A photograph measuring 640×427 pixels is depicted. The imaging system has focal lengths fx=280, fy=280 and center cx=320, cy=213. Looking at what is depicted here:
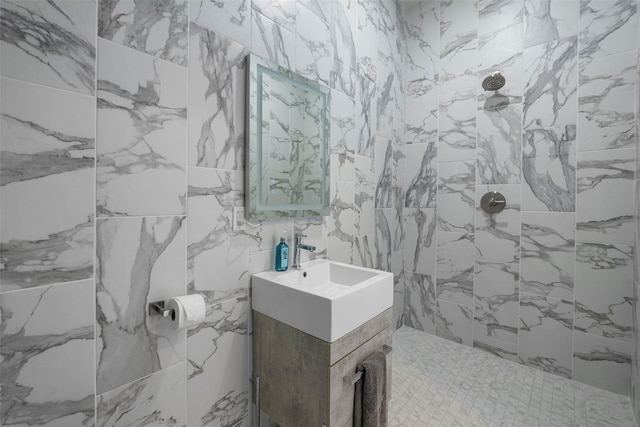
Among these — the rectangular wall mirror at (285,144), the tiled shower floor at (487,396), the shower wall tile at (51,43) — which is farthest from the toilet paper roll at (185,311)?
the tiled shower floor at (487,396)

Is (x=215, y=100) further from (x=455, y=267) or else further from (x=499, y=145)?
(x=455, y=267)

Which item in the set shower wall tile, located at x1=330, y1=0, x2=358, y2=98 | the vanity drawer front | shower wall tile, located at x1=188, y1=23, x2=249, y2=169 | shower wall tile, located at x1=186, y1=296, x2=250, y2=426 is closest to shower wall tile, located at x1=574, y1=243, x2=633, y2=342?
the vanity drawer front

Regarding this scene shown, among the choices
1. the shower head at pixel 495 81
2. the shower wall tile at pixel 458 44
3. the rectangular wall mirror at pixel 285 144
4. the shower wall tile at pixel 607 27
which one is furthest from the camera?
the shower wall tile at pixel 458 44

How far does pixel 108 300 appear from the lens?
0.94 meters

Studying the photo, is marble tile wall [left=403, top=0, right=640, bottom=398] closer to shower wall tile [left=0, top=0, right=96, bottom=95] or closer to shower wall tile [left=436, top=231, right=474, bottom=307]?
shower wall tile [left=436, top=231, right=474, bottom=307]

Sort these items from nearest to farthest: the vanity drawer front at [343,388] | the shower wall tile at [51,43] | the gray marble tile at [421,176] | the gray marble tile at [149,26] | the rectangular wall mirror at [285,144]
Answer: the shower wall tile at [51,43] < the gray marble tile at [149,26] < the vanity drawer front at [343,388] < the rectangular wall mirror at [285,144] < the gray marble tile at [421,176]

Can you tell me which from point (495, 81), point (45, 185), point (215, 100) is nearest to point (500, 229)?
point (495, 81)

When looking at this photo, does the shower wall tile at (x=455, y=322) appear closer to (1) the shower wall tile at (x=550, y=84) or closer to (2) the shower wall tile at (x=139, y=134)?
(1) the shower wall tile at (x=550, y=84)

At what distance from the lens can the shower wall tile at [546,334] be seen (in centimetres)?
190

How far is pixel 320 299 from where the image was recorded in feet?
3.61

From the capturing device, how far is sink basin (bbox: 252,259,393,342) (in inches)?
43.3

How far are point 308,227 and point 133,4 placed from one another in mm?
1217

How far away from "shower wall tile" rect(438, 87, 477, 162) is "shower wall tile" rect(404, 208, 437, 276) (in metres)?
0.51

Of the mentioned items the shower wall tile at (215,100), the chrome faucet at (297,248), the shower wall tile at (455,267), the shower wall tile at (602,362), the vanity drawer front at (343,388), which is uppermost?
the shower wall tile at (215,100)
